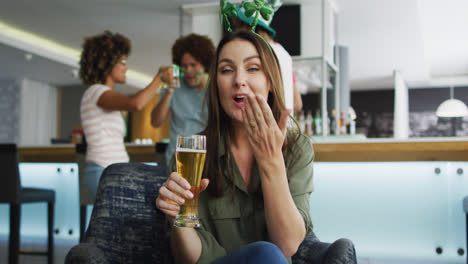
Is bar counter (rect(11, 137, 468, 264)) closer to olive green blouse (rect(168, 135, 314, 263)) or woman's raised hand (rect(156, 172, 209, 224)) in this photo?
olive green blouse (rect(168, 135, 314, 263))

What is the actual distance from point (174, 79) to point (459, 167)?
1.85 meters

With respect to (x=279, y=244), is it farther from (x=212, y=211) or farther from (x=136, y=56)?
(x=136, y=56)

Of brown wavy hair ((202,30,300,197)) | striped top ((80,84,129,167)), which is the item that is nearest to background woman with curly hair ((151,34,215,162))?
striped top ((80,84,129,167))

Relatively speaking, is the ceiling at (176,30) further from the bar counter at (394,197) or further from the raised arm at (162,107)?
the bar counter at (394,197)

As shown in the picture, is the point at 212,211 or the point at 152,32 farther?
the point at 152,32

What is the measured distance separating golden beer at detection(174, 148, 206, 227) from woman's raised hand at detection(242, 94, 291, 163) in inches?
5.3

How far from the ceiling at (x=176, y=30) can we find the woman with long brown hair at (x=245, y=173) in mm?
4362

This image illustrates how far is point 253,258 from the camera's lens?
0.98 metres

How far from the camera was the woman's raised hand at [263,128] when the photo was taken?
1037mm

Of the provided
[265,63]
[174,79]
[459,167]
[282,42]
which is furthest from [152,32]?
[265,63]

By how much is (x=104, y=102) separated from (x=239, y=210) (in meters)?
1.21

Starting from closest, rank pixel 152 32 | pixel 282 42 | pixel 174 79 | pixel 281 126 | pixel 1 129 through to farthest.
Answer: pixel 281 126
pixel 174 79
pixel 282 42
pixel 152 32
pixel 1 129

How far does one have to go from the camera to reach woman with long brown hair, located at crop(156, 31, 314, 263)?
Result: 1.11 m

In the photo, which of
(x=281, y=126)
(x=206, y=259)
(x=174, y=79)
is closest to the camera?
(x=281, y=126)
